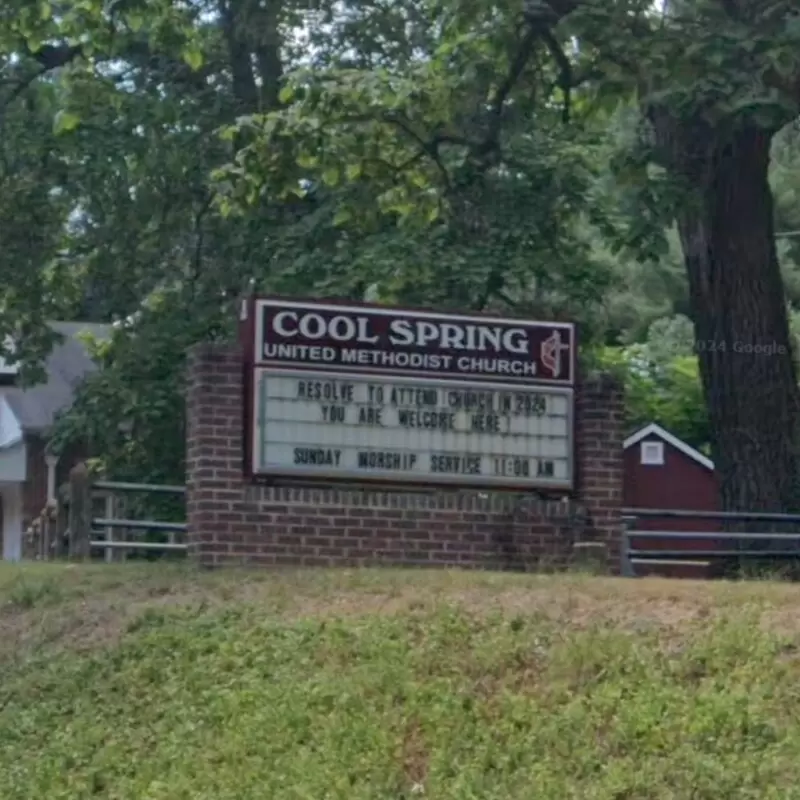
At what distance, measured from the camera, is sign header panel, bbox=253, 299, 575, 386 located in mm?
14266

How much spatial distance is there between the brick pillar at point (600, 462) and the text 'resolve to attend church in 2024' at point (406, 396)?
147 mm

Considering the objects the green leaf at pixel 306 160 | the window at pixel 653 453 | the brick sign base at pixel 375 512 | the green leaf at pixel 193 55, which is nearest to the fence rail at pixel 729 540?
the brick sign base at pixel 375 512

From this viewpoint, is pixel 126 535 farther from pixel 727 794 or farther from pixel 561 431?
pixel 727 794

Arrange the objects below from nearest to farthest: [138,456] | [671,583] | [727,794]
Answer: [727,794] → [671,583] → [138,456]

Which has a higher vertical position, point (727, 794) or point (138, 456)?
point (138, 456)

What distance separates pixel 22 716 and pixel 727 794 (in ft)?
14.6

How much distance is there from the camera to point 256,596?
12508 mm

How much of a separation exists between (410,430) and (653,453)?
15028mm

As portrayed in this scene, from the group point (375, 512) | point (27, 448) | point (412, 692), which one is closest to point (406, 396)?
point (375, 512)

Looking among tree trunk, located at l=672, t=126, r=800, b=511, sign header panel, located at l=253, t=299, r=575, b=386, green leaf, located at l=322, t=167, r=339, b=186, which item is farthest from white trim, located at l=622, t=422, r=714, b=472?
sign header panel, located at l=253, t=299, r=575, b=386


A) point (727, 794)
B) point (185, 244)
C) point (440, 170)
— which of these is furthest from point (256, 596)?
point (185, 244)

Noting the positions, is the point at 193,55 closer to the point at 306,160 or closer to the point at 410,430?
the point at 306,160

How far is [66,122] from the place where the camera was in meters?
19.6

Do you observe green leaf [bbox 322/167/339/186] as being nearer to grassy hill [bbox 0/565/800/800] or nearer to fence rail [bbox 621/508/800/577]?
fence rail [bbox 621/508/800/577]
